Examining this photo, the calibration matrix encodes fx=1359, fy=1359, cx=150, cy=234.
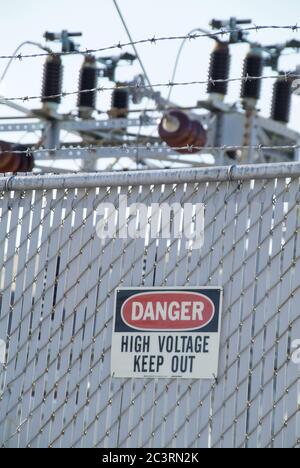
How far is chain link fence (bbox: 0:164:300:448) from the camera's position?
20.0ft

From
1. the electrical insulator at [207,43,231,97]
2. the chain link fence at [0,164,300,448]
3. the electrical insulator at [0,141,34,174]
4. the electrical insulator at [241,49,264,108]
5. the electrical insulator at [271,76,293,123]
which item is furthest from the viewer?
the electrical insulator at [271,76,293,123]

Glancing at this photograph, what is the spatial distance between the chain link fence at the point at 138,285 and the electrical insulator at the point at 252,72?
434 inches

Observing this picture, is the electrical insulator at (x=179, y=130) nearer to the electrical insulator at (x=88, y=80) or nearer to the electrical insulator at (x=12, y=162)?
the electrical insulator at (x=12, y=162)

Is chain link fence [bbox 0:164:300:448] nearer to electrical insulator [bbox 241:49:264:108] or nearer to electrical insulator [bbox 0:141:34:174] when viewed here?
electrical insulator [bbox 0:141:34:174]

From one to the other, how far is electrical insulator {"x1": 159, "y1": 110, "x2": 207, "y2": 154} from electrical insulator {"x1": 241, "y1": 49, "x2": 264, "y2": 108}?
1.02 m

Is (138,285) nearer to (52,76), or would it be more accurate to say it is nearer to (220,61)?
(220,61)

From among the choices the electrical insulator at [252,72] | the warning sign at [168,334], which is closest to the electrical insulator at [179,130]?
the electrical insulator at [252,72]

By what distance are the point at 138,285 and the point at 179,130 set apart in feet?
33.9

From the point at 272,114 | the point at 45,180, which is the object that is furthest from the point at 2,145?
the point at 45,180

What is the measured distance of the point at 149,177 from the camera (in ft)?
21.6

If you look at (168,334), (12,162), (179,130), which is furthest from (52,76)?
(168,334)

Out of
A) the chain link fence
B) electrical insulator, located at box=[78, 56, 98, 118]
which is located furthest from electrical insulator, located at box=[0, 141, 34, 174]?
the chain link fence

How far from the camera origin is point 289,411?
5.95m

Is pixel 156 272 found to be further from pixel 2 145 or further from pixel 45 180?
pixel 2 145
